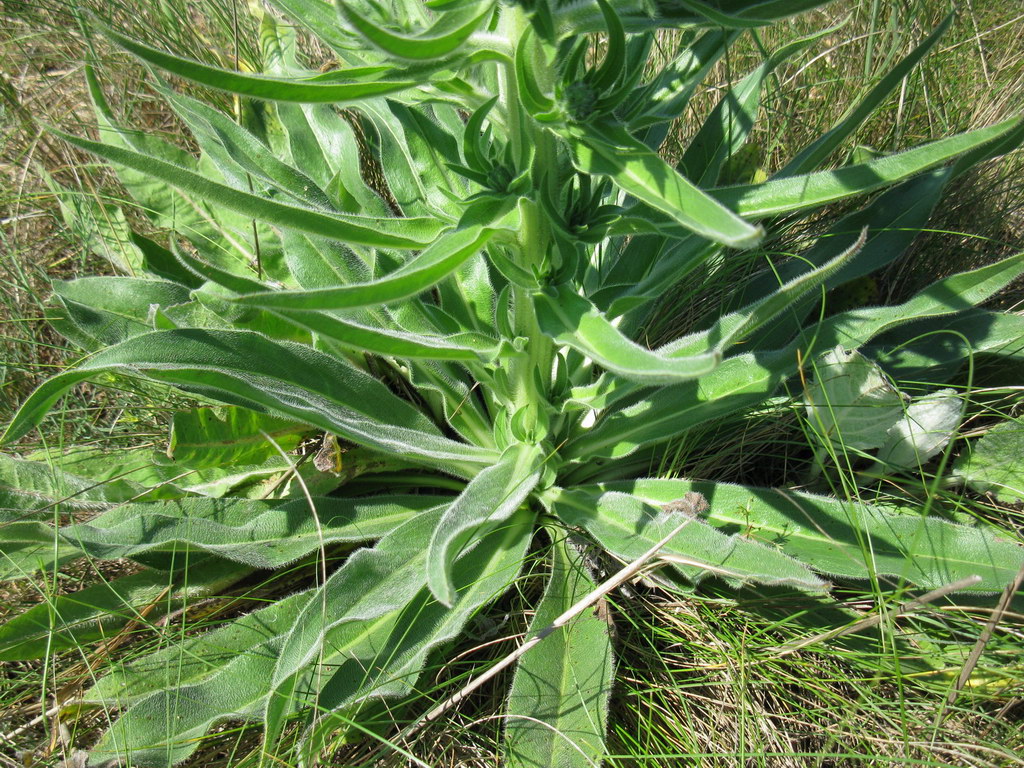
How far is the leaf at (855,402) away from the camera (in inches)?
80.3

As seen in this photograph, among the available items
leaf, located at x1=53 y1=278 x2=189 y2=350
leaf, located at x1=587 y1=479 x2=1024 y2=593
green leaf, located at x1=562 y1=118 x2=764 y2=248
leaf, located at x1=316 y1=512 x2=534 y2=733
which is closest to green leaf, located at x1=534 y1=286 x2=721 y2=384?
green leaf, located at x1=562 y1=118 x2=764 y2=248

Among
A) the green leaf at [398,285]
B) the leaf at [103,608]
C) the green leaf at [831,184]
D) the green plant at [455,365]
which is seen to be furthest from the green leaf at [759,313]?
the leaf at [103,608]

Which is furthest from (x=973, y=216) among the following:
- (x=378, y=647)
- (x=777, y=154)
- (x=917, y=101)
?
(x=378, y=647)

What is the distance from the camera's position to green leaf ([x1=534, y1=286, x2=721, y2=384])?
4.23ft

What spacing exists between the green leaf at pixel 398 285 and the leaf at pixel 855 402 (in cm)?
103

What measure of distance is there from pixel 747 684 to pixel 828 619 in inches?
11.0

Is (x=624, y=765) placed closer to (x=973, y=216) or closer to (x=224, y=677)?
(x=224, y=677)

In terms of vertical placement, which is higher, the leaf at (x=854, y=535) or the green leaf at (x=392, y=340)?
the green leaf at (x=392, y=340)

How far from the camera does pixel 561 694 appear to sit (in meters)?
1.81

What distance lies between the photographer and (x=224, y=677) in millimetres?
1793

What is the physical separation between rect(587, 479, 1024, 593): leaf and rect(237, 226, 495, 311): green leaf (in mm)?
897

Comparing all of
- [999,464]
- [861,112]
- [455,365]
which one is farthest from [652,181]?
[999,464]

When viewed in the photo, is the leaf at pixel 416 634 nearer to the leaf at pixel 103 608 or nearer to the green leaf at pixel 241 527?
the green leaf at pixel 241 527

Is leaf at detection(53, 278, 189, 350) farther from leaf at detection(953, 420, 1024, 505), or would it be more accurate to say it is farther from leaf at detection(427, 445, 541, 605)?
leaf at detection(953, 420, 1024, 505)
